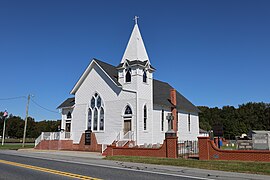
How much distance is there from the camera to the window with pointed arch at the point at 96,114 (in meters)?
29.8

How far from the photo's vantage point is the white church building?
90.1 ft

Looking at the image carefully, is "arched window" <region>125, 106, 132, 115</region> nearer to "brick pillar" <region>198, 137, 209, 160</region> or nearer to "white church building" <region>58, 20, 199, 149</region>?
"white church building" <region>58, 20, 199, 149</region>

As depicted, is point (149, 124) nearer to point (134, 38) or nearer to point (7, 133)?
point (134, 38)

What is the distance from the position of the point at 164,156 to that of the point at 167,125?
12788mm

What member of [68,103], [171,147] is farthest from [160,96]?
[171,147]

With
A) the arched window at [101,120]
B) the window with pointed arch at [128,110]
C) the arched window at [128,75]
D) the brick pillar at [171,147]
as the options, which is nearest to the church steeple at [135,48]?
the arched window at [128,75]

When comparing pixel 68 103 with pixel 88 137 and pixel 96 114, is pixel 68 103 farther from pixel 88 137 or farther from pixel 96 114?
pixel 88 137

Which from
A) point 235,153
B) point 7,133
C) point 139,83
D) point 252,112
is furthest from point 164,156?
point 7,133

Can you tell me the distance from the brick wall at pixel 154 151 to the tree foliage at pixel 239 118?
5908 centimetres

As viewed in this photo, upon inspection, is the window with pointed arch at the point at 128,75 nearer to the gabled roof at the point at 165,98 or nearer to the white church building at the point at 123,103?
the white church building at the point at 123,103

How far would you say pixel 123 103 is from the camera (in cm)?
2812

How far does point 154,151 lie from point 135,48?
44.1 feet

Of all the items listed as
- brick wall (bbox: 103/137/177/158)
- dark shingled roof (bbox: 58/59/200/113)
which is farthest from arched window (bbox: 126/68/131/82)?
brick wall (bbox: 103/137/177/158)

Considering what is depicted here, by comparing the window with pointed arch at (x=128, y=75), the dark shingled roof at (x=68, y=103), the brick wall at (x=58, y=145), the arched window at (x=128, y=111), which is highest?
the window with pointed arch at (x=128, y=75)
